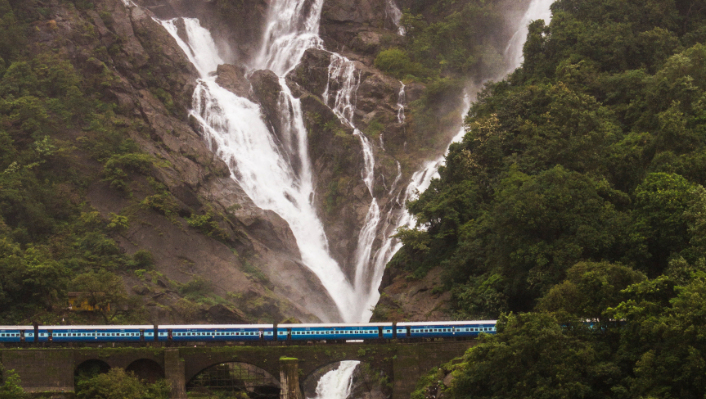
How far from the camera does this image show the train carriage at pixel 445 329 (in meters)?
59.8

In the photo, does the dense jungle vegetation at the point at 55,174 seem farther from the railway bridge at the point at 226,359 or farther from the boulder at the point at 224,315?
the railway bridge at the point at 226,359

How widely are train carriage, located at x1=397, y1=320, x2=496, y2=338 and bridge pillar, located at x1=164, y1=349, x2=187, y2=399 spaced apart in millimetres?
14183

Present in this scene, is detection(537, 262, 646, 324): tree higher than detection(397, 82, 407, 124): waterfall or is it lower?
lower

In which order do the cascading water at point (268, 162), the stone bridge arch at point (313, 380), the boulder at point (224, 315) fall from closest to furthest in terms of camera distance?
the stone bridge arch at point (313, 380)
the boulder at point (224, 315)
the cascading water at point (268, 162)

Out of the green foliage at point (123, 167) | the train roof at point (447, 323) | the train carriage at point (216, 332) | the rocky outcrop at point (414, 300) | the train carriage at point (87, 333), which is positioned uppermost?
the green foliage at point (123, 167)

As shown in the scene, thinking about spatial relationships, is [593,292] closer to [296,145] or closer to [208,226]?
[208,226]

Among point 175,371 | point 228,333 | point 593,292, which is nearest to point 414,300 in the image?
point 228,333

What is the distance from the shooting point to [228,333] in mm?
61469

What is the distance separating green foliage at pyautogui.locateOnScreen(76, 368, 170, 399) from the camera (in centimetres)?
5656

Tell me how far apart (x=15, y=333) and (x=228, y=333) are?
537 inches

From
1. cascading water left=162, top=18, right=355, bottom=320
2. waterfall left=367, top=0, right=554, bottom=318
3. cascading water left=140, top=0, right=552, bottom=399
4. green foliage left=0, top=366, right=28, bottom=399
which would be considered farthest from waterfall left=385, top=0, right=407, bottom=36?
green foliage left=0, top=366, right=28, bottom=399

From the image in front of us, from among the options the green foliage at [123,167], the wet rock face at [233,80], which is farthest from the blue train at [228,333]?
the wet rock face at [233,80]

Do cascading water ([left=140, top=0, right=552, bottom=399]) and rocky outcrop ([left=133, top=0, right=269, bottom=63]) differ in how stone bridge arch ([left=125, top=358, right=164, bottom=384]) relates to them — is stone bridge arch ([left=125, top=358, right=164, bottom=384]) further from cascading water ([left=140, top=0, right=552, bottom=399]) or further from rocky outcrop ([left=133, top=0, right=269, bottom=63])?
rocky outcrop ([left=133, top=0, right=269, bottom=63])

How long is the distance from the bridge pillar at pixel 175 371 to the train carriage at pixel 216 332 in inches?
54.2
